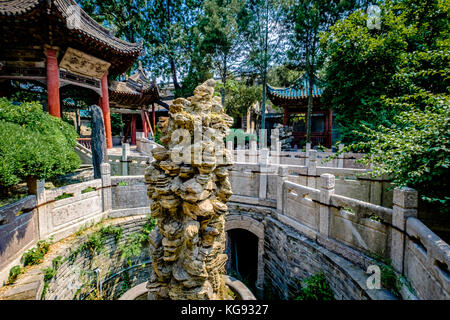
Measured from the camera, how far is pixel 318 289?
3904 mm

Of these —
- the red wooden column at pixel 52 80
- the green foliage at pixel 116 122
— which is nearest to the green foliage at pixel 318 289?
the red wooden column at pixel 52 80

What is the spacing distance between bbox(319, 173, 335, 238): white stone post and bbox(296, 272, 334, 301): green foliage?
0.81m

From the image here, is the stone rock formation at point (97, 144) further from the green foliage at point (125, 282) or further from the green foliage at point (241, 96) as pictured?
the green foliage at point (241, 96)

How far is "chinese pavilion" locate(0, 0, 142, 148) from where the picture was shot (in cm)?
685

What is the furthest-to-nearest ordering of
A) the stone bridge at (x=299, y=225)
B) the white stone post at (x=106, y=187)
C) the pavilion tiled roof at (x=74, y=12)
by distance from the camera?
the pavilion tiled roof at (x=74, y=12) → the white stone post at (x=106, y=187) → the stone bridge at (x=299, y=225)

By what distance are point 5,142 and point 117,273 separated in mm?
4225

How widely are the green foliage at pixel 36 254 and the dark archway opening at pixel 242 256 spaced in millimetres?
4628

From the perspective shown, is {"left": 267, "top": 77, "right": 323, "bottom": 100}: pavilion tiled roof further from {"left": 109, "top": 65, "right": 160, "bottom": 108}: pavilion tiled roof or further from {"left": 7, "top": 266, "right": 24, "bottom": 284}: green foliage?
{"left": 7, "top": 266, "right": 24, "bottom": 284}: green foliage

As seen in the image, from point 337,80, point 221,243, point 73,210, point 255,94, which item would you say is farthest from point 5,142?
point 255,94

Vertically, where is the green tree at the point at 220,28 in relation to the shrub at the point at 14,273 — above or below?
above

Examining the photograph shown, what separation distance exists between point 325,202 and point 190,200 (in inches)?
106

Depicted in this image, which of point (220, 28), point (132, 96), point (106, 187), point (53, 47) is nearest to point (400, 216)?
point (106, 187)

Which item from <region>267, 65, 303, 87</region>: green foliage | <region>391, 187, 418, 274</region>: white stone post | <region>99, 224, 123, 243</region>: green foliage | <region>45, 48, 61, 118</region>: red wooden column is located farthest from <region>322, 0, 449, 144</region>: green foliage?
<region>45, 48, 61, 118</region>: red wooden column

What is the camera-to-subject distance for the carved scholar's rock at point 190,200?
2955 mm
